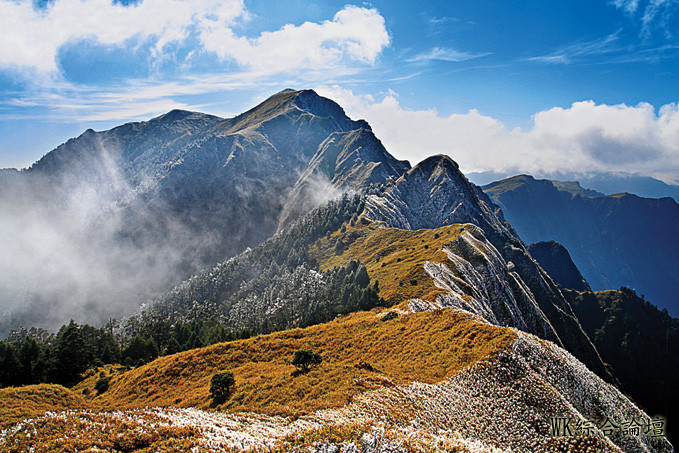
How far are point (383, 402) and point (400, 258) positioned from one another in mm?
109826

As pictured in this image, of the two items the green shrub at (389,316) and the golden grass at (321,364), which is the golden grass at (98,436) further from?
the green shrub at (389,316)

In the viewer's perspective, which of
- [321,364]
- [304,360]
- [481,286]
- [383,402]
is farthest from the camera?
[481,286]

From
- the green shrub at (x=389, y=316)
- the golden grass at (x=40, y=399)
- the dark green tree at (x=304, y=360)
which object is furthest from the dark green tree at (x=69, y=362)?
the green shrub at (x=389, y=316)

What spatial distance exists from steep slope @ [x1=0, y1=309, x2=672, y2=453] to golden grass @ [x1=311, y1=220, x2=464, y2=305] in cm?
4420

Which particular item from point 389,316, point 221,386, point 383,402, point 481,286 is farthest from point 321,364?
point 481,286

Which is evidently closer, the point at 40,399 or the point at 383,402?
the point at 383,402

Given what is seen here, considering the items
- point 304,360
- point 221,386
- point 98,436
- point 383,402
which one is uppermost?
point 98,436

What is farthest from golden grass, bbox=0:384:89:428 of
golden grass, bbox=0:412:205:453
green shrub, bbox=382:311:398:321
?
green shrub, bbox=382:311:398:321

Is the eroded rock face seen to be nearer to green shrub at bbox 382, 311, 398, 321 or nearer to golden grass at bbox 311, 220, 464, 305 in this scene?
golden grass at bbox 311, 220, 464, 305

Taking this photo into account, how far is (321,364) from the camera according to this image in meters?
45.8

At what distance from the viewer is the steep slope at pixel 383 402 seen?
1015 inches

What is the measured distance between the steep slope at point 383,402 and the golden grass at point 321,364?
206 millimetres

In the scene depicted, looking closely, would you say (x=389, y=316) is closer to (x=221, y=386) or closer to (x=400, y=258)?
(x=221, y=386)

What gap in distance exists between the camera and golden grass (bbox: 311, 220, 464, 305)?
100312mm
